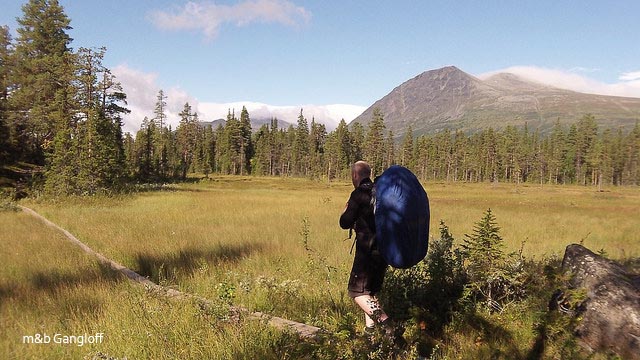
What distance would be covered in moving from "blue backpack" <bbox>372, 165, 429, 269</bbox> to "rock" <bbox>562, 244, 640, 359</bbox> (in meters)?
2.85

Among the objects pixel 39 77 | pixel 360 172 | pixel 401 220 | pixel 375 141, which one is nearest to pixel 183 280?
pixel 360 172

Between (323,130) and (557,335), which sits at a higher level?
(323,130)

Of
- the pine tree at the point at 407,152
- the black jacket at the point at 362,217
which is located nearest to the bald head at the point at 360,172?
the black jacket at the point at 362,217

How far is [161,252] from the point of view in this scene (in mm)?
9250

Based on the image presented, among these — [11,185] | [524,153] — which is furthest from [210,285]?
[524,153]

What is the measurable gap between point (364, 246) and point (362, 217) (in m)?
0.30

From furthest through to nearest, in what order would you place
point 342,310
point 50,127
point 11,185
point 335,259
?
point 50,127, point 11,185, point 335,259, point 342,310

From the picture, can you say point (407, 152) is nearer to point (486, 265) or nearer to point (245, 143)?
point (245, 143)

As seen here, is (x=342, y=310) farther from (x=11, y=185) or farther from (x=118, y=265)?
(x=11, y=185)

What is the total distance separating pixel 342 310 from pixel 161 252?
222 inches

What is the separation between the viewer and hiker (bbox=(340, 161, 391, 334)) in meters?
3.86

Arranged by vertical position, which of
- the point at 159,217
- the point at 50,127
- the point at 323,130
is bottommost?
the point at 159,217

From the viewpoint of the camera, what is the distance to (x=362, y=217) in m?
3.91

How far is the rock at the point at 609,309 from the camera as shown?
4.25m
